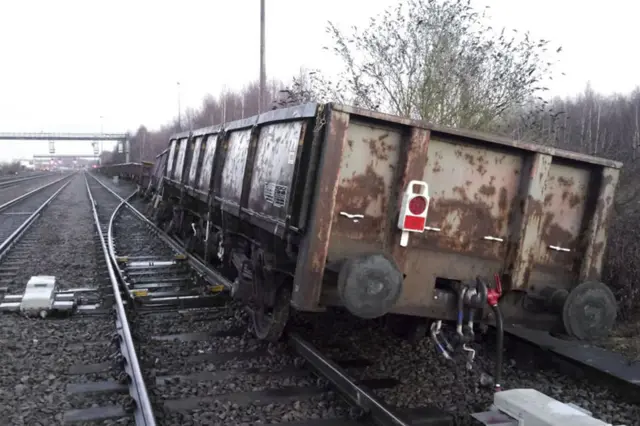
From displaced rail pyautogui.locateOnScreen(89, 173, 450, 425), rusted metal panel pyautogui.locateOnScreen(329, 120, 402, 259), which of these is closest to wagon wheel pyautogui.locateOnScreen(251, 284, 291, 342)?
displaced rail pyautogui.locateOnScreen(89, 173, 450, 425)

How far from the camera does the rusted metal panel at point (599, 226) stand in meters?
4.77

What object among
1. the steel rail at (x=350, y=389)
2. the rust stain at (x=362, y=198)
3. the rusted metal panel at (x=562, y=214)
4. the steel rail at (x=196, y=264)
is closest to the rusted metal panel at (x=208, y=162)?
the steel rail at (x=196, y=264)

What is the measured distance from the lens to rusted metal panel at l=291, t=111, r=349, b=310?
4121mm

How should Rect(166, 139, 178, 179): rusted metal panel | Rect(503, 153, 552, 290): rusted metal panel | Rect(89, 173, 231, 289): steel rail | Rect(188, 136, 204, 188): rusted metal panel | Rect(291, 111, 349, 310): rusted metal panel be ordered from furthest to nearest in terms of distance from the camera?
Rect(166, 139, 178, 179): rusted metal panel → Rect(188, 136, 204, 188): rusted metal panel → Rect(89, 173, 231, 289): steel rail → Rect(503, 153, 552, 290): rusted metal panel → Rect(291, 111, 349, 310): rusted metal panel

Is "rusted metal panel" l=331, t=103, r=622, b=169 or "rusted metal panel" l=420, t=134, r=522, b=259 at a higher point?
"rusted metal panel" l=331, t=103, r=622, b=169

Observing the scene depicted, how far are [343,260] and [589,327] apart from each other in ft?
6.68

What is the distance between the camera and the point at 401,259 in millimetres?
4465

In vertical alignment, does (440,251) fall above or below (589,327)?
above

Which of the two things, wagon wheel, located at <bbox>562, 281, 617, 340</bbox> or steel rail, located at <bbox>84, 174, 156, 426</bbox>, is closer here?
steel rail, located at <bbox>84, 174, 156, 426</bbox>

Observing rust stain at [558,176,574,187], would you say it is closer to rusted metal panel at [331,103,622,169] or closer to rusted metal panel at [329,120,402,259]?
rusted metal panel at [331,103,622,169]

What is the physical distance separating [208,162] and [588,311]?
19.9ft

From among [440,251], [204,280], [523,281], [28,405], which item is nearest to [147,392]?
[28,405]

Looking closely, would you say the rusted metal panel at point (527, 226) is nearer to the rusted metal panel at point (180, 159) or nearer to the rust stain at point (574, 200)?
the rust stain at point (574, 200)

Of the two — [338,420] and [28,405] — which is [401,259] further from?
[28,405]
